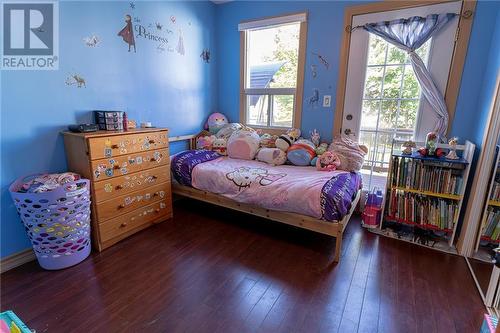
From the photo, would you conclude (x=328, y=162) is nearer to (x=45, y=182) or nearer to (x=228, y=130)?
(x=228, y=130)

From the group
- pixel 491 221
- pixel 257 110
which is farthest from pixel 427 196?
pixel 257 110

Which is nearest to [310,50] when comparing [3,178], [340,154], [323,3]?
[323,3]

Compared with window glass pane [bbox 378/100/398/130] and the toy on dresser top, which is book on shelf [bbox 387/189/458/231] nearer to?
the toy on dresser top

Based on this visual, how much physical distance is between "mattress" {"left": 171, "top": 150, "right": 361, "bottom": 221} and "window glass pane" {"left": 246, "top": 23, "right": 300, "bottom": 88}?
1164mm

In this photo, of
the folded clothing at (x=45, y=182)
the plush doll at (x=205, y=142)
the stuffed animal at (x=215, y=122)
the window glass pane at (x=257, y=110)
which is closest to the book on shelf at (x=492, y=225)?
the window glass pane at (x=257, y=110)

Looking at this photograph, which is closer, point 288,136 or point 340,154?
point 340,154

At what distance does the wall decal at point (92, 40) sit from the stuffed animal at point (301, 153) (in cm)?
210

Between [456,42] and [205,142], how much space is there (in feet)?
9.05

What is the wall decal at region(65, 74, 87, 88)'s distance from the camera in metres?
2.07

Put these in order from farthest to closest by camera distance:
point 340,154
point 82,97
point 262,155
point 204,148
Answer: point 204,148
point 262,155
point 340,154
point 82,97

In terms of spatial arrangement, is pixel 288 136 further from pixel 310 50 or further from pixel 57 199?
pixel 57 199

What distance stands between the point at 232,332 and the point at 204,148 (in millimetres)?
2252

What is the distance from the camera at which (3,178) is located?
70.9 inches

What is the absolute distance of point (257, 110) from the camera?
3479 millimetres
